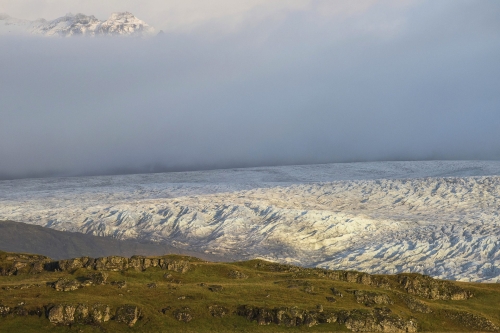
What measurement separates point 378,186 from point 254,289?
5764 cm

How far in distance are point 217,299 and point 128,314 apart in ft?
17.7

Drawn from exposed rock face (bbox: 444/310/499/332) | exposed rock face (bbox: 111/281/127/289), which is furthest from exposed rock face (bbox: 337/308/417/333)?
exposed rock face (bbox: 111/281/127/289)

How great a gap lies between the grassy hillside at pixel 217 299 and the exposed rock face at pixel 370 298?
0.06m

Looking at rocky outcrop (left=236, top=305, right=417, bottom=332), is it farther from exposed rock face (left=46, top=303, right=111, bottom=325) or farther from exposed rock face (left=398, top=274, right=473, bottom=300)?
exposed rock face (left=398, top=274, right=473, bottom=300)

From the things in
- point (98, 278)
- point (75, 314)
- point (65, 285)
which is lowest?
point (75, 314)

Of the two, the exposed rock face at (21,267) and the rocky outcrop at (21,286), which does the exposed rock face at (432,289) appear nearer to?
the rocky outcrop at (21,286)

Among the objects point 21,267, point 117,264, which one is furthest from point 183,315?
point 21,267

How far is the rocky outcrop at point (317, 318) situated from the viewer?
108 ft

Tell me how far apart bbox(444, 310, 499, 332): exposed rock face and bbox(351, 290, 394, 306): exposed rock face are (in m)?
3.76

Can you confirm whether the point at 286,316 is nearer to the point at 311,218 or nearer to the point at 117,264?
the point at 117,264

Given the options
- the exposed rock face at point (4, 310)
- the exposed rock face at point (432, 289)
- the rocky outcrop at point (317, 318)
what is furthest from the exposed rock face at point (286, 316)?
the exposed rock face at point (4, 310)

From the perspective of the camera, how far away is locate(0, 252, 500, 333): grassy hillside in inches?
1235

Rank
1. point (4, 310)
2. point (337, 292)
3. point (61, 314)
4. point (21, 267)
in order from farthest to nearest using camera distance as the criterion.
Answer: point (21, 267) < point (337, 292) < point (4, 310) < point (61, 314)

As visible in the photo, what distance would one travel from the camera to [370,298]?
37.4 meters
